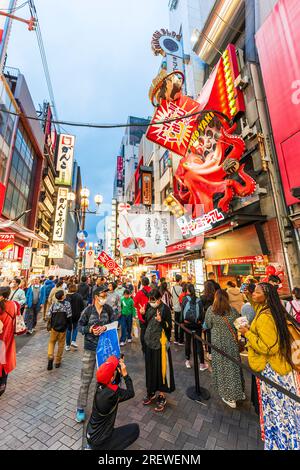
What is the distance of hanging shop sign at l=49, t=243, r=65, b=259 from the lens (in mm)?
24594

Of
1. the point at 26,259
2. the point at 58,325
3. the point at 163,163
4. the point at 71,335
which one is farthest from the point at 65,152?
the point at 58,325

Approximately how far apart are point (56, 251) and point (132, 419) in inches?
961

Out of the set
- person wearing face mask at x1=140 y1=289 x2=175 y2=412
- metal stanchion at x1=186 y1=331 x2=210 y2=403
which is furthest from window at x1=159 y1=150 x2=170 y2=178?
metal stanchion at x1=186 y1=331 x2=210 y2=403

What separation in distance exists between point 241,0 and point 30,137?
2148 cm

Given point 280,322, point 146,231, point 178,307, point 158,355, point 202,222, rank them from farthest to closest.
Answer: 1. point 146,231
2. point 202,222
3. point 178,307
4. point 158,355
5. point 280,322

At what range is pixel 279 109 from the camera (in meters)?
7.22

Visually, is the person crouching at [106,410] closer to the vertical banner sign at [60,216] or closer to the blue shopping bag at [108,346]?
the blue shopping bag at [108,346]

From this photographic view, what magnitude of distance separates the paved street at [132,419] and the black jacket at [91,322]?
4.11 feet

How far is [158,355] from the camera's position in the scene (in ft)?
13.1

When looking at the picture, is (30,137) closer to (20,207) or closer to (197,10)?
(20,207)

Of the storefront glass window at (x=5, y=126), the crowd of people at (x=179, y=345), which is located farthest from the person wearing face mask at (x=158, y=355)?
the storefront glass window at (x=5, y=126)

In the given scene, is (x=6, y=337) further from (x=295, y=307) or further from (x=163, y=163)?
(x=163, y=163)

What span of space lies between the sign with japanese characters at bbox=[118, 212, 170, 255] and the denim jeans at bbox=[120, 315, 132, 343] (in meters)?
6.07
